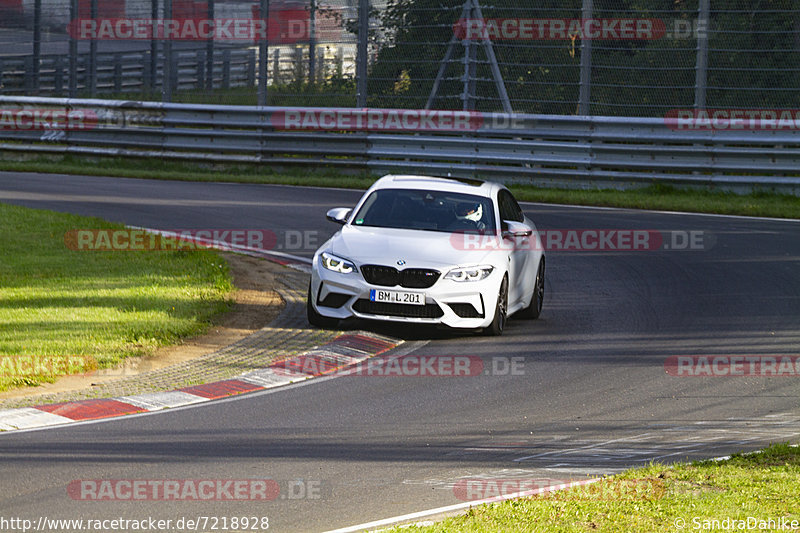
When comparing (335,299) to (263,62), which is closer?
(335,299)

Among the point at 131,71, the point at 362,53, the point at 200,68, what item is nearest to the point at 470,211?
the point at 362,53

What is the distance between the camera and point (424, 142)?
23.6 m

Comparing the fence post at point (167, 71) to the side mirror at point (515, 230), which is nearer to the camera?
the side mirror at point (515, 230)

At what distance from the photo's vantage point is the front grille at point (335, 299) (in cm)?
1156

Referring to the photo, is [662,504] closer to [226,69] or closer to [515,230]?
[515,230]

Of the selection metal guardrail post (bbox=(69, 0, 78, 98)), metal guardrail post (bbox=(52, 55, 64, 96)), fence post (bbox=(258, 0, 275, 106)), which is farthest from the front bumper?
metal guardrail post (bbox=(52, 55, 64, 96))

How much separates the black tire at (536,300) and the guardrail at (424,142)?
32.9ft

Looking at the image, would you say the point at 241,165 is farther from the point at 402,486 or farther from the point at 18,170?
the point at 402,486

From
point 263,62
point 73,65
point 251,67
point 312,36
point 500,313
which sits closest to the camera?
point 500,313

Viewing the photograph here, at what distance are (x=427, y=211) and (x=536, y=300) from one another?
157 centimetres

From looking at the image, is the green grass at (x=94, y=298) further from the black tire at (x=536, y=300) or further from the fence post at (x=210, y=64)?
the fence post at (x=210, y=64)

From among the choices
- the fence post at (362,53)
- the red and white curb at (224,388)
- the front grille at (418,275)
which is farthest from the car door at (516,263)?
the fence post at (362,53)

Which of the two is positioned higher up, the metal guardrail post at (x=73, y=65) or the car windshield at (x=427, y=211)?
the metal guardrail post at (x=73, y=65)

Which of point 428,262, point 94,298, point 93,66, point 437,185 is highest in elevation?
point 93,66
